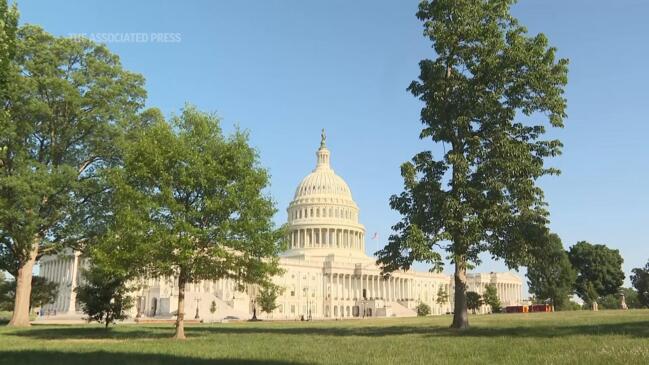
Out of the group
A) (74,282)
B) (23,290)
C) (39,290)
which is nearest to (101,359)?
(23,290)

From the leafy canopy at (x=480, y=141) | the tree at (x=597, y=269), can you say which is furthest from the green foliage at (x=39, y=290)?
the tree at (x=597, y=269)

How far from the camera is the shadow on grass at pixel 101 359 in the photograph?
1781 cm

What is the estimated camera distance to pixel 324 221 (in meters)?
172

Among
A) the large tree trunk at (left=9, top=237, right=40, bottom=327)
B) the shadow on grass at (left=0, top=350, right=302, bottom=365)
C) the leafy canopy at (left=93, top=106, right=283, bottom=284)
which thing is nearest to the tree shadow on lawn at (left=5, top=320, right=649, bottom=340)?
the leafy canopy at (left=93, top=106, right=283, bottom=284)

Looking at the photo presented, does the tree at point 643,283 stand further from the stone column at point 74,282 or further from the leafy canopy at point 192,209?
the stone column at point 74,282

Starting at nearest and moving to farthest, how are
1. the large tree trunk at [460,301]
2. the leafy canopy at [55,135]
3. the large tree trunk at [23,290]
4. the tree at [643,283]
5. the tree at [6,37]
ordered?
the tree at [6,37] → the large tree trunk at [460,301] → the leafy canopy at [55,135] → the large tree trunk at [23,290] → the tree at [643,283]

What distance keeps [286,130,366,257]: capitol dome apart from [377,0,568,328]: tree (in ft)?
445

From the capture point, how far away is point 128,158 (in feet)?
110

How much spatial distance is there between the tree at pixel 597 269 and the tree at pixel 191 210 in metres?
101

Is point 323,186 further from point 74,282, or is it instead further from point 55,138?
point 55,138

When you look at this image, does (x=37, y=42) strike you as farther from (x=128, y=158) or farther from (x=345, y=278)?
(x=345, y=278)

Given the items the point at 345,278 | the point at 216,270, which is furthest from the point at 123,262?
the point at 345,278

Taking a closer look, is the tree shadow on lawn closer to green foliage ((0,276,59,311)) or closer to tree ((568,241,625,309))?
green foliage ((0,276,59,311))

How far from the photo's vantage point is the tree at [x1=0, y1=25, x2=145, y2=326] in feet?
132
